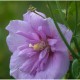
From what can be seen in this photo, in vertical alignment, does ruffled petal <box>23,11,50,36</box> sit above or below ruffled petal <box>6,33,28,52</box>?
above

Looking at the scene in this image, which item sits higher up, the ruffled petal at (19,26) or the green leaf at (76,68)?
the ruffled petal at (19,26)

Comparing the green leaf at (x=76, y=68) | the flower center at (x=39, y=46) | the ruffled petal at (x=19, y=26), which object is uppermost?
the ruffled petal at (x=19, y=26)

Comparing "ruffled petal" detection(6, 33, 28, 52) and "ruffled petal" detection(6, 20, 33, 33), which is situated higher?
"ruffled petal" detection(6, 20, 33, 33)

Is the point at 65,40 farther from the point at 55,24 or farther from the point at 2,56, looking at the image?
the point at 2,56

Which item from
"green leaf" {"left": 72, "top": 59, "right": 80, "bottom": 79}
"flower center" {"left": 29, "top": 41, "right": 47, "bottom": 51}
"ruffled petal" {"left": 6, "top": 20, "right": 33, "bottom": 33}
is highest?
"ruffled petal" {"left": 6, "top": 20, "right": 33, "bottom": 33}

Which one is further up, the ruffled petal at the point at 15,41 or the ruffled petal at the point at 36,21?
the ruffled petal at the point at 36,21

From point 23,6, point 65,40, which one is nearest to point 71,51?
point 65,40

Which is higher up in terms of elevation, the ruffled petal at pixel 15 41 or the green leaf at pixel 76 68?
the ruffled petal at pixel 15 41

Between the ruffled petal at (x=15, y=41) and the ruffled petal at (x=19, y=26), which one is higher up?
the ruffled petal at (x=19, y=26)

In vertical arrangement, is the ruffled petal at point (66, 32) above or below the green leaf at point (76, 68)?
above

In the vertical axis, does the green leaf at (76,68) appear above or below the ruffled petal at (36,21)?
below

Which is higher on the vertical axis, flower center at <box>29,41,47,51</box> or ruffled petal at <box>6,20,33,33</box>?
ruffled petal at <box>6,20,33,33</box>

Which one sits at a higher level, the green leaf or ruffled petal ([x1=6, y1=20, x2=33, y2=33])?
ruffled petal ([x1=6, y1=20, x2=33, y2=33])
